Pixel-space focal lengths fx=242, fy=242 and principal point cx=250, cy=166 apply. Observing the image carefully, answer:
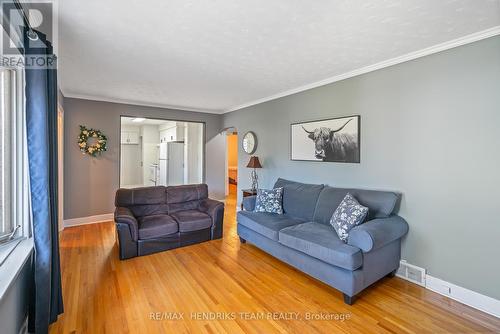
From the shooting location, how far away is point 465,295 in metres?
2.29

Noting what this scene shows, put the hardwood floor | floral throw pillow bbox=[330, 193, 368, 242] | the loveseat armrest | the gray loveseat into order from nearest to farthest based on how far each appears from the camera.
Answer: the hardwood floor, floral throw pillow bbox=[330, 193, 368, 242], the gray loveseat, the loveseat armrest

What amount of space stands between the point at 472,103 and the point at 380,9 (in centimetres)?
131

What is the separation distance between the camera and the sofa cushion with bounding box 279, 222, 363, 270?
85.7 inches

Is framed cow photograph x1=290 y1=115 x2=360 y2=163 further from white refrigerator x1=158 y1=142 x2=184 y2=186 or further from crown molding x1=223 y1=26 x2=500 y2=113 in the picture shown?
white refrigerator x1=158 y1=142 x2=184 y2=186

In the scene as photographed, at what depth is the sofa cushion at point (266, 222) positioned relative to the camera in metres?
2.99

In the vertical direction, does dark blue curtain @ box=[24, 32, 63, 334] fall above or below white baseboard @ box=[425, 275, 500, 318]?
Answer: above

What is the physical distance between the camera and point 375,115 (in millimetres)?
3027

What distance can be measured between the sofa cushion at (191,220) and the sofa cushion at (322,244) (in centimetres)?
139

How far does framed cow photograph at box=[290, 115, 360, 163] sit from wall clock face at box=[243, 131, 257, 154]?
42.0 inches

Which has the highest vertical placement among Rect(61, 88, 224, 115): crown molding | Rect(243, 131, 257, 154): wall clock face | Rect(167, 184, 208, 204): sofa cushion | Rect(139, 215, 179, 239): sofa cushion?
Rect(61, 88, 224, 115): crown molding

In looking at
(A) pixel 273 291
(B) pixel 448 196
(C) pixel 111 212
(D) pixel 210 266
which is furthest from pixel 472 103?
(C) pixel 111 212

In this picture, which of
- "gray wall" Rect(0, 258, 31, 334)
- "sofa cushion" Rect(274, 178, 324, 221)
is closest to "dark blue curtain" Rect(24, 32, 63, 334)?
"gray wall" Rect(0, 258, 31, 334)

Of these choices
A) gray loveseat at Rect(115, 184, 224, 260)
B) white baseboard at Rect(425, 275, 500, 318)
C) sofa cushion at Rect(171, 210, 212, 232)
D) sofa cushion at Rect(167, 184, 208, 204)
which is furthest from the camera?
sofa cushion at Rect(167, 184, 208, 204)

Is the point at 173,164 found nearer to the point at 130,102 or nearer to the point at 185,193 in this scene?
the point at 130,102
